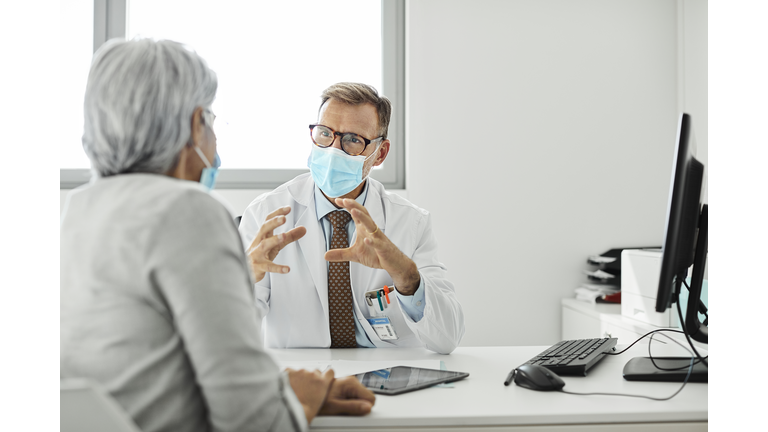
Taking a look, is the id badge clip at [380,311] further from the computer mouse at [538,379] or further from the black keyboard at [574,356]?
the computer mouse at [538,379]

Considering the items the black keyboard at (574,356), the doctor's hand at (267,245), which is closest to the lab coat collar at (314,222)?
the doctor's hand at (267,245)

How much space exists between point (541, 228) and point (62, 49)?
2762mm

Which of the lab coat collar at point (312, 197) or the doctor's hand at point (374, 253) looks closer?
the doctor's hand at point (374, 253)

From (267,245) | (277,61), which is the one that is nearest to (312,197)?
(267,245)

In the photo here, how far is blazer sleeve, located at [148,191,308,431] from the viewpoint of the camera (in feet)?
2.36

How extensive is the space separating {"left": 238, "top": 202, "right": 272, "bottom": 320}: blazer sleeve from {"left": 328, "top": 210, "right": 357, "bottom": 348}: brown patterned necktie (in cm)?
21

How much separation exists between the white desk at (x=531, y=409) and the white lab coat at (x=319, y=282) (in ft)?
1.44

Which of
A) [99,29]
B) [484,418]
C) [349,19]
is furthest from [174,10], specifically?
[484,418]

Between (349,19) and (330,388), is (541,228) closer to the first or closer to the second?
(349,19)

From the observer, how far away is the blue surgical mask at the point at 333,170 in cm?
187

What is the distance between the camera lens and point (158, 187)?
0.78 m

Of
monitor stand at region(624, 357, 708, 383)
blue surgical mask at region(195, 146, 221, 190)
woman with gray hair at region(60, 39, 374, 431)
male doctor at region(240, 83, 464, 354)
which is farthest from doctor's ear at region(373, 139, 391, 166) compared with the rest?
woman with gray hair at region(60, 39, 374, 431)

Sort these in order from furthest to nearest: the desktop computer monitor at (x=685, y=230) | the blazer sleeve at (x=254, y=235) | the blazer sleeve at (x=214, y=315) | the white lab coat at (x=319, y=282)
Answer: the blazer sleeve at (x=254, y=235) → the white lab coat at (x=319, y=282) → the desktop computer monitor at (x=685, y=230) → the blazer sleeve at (x=214, y=315)

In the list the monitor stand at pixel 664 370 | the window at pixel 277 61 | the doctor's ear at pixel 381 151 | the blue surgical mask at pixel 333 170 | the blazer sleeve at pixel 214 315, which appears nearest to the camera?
the blazer sleeve at pixel 214 315
